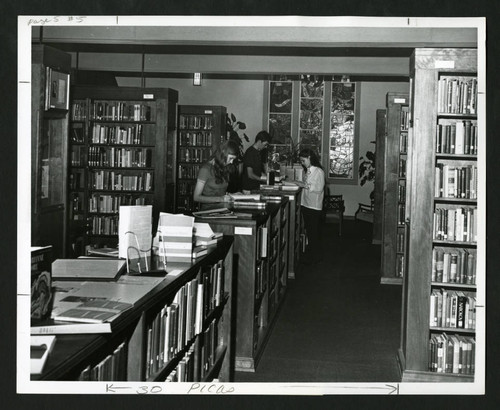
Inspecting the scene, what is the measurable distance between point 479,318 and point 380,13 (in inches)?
52.4

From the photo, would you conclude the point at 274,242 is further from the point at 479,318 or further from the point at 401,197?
the point at 479,318

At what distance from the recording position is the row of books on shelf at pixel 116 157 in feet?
31.4

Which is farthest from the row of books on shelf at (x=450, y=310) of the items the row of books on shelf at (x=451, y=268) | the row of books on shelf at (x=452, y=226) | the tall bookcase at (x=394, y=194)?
the tall bookcase at (x=394, y=194)

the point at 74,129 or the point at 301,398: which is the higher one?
the point at 74,129

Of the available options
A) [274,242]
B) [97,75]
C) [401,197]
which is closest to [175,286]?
[274,242]

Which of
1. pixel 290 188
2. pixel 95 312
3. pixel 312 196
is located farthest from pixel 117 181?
pixel 95 312

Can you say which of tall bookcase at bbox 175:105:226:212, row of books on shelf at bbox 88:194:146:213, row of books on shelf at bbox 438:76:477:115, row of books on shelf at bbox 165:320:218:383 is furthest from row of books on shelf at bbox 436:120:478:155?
tall bookcase at bbox 175:105:226:212

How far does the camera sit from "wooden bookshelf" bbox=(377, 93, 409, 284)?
26.6ft

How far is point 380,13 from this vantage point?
2.70 meters

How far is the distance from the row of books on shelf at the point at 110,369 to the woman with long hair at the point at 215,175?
3868mm

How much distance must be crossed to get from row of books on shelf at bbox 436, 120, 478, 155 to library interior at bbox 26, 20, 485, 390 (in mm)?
15

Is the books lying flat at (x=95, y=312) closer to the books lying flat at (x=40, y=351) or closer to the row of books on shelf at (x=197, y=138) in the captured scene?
the books lying flat at (x=40, y=351)

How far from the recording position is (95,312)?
2414 millimetres

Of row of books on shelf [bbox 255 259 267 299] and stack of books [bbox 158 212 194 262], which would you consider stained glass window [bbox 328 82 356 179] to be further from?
stack of books [bbox 158 212 194 262]
